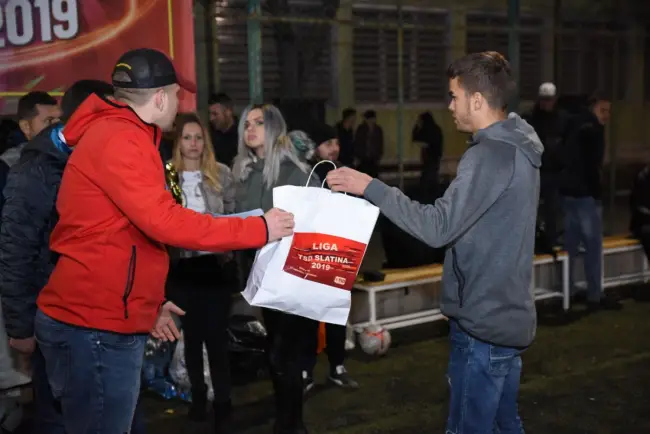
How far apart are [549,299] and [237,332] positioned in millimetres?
3672

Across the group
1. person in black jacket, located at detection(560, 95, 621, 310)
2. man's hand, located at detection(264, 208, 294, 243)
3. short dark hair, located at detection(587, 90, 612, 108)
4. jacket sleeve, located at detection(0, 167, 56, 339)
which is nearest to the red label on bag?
man's hand, located at detection(264, 208, 294, 243)

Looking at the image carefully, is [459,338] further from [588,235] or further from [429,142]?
[429,142]

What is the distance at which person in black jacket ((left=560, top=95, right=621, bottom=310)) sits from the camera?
786 cm

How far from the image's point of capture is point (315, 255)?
3344 millimetres

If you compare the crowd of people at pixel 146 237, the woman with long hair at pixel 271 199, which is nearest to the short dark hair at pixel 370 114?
the woman with long hair at pixel 271 199

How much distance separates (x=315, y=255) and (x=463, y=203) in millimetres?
746

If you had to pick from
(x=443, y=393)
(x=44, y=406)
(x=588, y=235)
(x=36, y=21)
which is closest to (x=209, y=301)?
(x=44, y=406)

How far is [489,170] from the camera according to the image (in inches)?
113

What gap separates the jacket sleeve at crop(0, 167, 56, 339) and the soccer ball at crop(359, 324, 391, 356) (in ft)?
11.7

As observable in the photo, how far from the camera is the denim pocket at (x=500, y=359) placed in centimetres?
298

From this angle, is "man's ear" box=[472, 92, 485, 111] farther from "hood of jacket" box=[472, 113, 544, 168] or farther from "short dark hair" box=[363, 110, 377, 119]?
"short dark hair" box=[363, 110, 377, 119]

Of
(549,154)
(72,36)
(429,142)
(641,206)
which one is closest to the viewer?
(72,36)

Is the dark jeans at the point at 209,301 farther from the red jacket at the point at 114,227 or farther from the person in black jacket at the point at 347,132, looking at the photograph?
the person in black jacket at the point at 347,132

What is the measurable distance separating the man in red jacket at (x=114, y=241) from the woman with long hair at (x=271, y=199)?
62.9 inches
